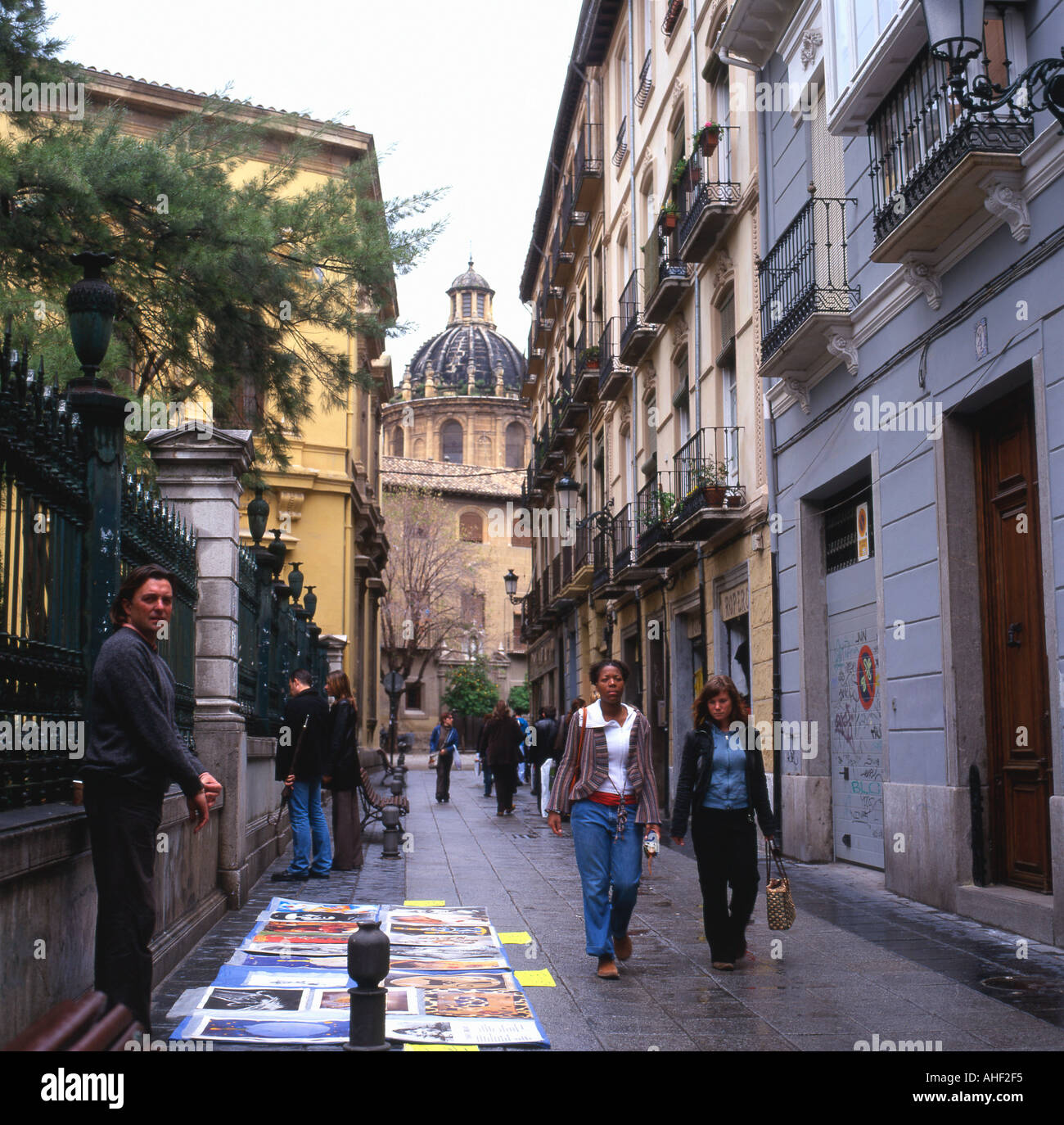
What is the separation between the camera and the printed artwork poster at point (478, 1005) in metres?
6.36

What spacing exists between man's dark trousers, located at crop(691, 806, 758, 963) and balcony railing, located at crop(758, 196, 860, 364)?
601 cm

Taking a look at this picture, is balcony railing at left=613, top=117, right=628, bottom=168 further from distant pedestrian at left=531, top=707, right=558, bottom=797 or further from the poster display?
the poster display

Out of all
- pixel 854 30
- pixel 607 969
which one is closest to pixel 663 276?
pixel 854 30

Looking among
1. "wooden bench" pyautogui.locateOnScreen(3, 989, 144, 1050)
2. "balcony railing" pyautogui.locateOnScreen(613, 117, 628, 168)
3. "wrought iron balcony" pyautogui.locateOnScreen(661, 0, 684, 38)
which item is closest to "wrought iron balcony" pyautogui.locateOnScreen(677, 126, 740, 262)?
"wrought iron balcony" pyautogui.locateOnScreen(661, 0, 684, 38)

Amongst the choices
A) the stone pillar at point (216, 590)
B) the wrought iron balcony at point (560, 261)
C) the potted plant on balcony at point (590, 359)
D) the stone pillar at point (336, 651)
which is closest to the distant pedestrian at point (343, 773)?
the stone pillar at point (216, 590)

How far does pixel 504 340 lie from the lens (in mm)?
96312

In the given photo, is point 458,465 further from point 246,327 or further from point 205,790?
point 205,790

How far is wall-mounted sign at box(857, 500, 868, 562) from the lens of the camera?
12.9 m

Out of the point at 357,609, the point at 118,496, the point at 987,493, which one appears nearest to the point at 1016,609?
the point at 987,493

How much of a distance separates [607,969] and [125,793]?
3.29m

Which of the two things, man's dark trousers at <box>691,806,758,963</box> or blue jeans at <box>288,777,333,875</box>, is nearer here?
man's dark trousers at <box>691,806,758,963</box>

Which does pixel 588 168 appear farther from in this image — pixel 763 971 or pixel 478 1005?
pixel 478 1005

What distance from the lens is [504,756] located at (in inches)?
891
